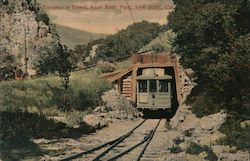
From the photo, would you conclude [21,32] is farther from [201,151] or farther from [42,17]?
[201,151]

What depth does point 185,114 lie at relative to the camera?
31.7m

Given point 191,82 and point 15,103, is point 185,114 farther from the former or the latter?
point 15,103

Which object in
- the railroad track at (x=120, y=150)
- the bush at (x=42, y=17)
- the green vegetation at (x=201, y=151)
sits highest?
the bush at (x=42, y=17)

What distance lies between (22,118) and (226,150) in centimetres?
1088

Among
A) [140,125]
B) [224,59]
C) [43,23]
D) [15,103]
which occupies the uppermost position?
[43,23]

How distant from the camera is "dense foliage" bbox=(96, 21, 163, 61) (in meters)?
75.4

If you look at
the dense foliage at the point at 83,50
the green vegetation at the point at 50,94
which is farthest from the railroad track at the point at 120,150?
the dense foliage at the point at 83,50

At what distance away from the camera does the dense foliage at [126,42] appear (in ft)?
247

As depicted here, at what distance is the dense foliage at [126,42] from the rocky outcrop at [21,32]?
3500 cm

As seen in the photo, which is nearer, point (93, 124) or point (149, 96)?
point (93, 124)

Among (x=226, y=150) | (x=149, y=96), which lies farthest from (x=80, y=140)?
(x=149, y=96)

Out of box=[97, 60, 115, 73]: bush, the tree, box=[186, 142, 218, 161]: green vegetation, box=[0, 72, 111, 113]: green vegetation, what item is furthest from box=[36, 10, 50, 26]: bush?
box=[186, 142, 218, 161]: green vegetation

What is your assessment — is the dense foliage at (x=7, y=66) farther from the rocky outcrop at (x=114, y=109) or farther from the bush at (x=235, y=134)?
the bush at (x=235, y=134)

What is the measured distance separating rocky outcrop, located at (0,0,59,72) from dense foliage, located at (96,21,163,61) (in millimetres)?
35004
